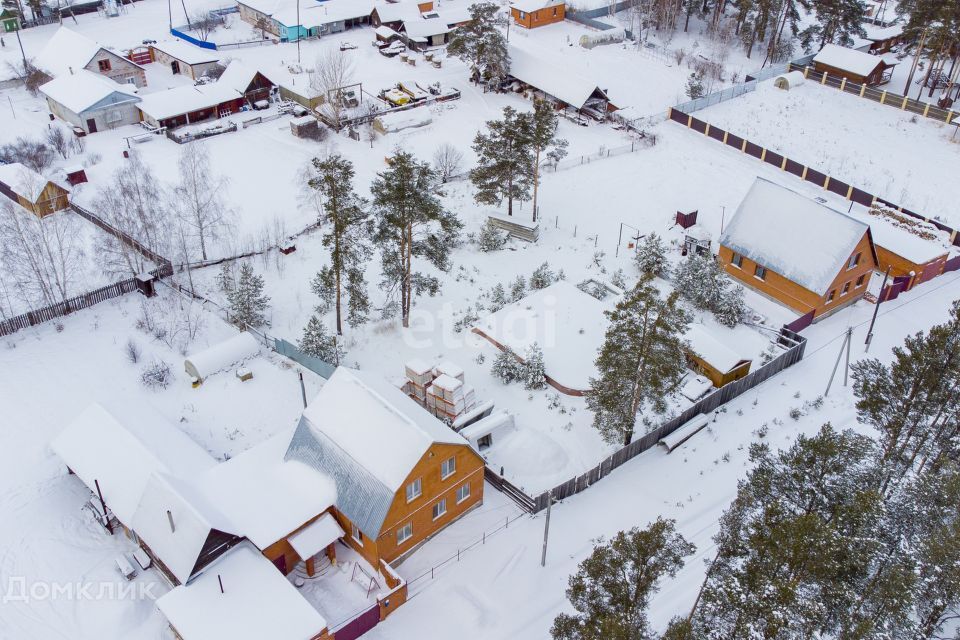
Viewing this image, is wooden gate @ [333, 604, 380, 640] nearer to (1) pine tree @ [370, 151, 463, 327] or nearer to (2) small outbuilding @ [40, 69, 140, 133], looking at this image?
(1) pine tree @ [370, 151, 463, 327]

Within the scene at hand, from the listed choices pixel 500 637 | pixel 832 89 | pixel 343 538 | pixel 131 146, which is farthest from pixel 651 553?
pixel 832 89

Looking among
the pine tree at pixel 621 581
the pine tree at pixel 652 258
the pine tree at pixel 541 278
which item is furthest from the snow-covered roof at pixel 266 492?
the pine tree at pixel 652 258

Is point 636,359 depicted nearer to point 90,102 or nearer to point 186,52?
point 90,102

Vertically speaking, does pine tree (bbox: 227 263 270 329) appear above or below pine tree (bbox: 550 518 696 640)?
below

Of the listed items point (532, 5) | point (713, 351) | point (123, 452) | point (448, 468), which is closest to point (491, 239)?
point (713, 351)

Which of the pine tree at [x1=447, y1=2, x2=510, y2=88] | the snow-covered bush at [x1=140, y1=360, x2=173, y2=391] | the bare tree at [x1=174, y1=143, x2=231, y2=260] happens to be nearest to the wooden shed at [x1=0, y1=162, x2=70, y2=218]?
the bare tree at [x1=174, y1=143, x2=231, y2=260]

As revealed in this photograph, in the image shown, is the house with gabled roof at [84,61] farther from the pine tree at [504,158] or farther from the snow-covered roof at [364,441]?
the snow-covered roof at [364,441]

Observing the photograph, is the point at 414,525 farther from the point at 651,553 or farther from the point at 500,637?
the point at 651,553
